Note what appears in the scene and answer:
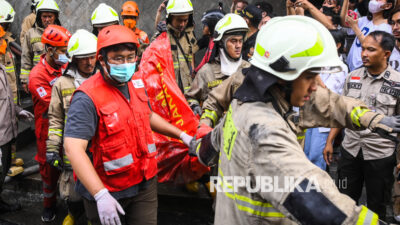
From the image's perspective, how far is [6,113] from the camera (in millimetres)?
4742

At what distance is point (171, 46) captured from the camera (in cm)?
562

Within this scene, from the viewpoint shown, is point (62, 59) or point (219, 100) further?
point (62, 59)

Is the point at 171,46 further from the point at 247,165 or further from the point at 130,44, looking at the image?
the point at 247,165

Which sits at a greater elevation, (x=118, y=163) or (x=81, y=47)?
(x=81, y=47)

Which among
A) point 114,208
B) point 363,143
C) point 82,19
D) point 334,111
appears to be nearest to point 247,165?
point 334,111

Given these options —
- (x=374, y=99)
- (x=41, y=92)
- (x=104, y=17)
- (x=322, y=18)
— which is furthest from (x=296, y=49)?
(x=104, y=17)

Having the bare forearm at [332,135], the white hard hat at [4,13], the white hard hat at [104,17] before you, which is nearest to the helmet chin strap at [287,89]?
the bare forearm at [332,135]

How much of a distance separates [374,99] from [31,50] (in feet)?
18.6

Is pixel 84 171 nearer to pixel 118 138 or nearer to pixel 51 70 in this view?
pixel 118 138

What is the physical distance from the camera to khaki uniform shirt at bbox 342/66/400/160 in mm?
3668

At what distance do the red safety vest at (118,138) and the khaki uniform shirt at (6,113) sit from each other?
240 cm

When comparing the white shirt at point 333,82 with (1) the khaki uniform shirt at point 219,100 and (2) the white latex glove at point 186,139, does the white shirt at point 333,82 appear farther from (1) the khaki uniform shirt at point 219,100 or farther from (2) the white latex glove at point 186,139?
(2) the white latex glove at point 186,139

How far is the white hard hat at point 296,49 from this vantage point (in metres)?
1.78

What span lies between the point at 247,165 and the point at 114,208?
3.73ft
